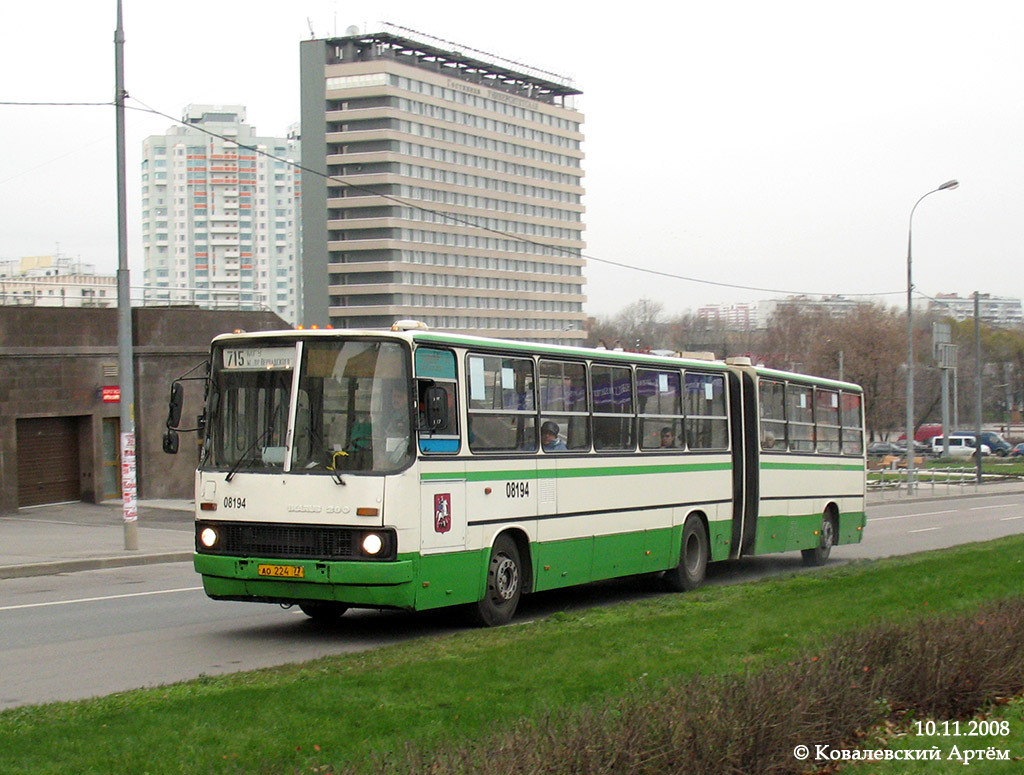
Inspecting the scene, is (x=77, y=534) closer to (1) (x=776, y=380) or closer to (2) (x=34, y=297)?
(2) (x=34, y=297)

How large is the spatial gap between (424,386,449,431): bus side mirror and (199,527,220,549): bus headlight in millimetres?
2320

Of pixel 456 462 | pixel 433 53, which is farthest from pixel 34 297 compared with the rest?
pixel 433 53

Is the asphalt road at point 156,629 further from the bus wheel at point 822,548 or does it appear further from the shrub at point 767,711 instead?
the shrub at point 767,711

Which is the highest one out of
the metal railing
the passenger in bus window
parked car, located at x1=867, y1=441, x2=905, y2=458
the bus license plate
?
the passenger in bus window

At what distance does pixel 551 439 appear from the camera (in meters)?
13.4

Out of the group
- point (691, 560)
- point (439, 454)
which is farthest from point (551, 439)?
point (691, 560)

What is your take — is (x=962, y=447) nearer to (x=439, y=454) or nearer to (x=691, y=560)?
(x=691, y=560)

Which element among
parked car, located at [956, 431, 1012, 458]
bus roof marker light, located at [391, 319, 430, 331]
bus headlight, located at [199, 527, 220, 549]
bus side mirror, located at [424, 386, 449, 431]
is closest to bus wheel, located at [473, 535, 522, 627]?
bus side mirror, located at [424, 386, 449, 431]

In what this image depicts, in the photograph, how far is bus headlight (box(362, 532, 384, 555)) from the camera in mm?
10953

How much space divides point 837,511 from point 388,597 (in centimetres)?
1261

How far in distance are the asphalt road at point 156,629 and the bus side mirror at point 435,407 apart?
2109mm

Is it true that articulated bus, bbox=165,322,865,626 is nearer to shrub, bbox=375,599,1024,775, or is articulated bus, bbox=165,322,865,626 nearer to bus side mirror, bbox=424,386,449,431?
bus side mirror, bbox=424,386,449,431

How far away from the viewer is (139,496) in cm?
3222

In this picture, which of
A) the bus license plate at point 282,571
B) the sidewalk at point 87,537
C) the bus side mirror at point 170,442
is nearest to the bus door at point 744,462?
the bus license plate at point 282,571
